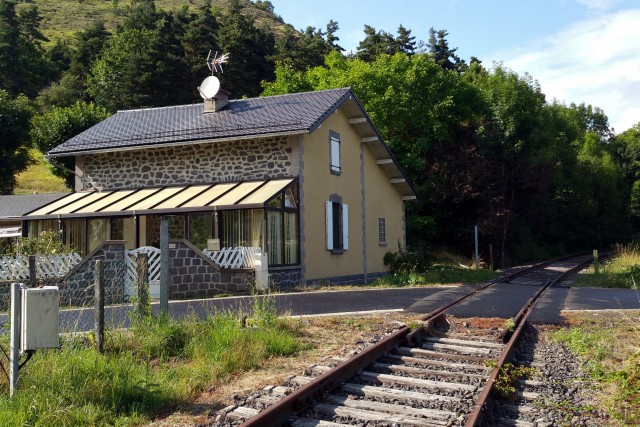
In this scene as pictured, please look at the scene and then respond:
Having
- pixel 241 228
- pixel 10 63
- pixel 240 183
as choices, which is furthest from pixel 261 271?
pixel 10 63

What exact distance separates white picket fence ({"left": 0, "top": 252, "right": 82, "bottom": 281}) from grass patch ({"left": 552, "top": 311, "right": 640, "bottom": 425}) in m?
11.0

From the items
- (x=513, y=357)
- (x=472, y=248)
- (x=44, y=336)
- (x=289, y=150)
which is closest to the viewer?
(x=44, y=336)

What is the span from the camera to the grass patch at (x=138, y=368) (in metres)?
4.99

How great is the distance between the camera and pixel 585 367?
271 inches

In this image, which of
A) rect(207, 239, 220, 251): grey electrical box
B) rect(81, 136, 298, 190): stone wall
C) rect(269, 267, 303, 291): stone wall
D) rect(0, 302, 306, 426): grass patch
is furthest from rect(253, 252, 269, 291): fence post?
rect(0, 302, 306, 426): grass patch

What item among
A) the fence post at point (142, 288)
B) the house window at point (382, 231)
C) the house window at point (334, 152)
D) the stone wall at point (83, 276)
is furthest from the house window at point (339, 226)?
the fence post at point (142, 288)

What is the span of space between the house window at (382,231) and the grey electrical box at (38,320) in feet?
62.3

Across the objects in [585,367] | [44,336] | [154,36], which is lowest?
[585,367]

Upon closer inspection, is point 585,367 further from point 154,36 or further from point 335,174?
point 154,36

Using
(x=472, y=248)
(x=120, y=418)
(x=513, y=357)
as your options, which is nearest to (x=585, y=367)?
(x=513, y=357)

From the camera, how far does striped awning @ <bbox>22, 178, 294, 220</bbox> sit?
1650 centimetres

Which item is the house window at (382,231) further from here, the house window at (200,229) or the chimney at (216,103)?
the house window at (200,229)

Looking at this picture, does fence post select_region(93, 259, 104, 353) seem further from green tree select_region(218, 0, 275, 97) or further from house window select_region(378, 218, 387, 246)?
green tree select_region(218, 0, 275, 97)

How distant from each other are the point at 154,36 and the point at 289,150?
120ft
